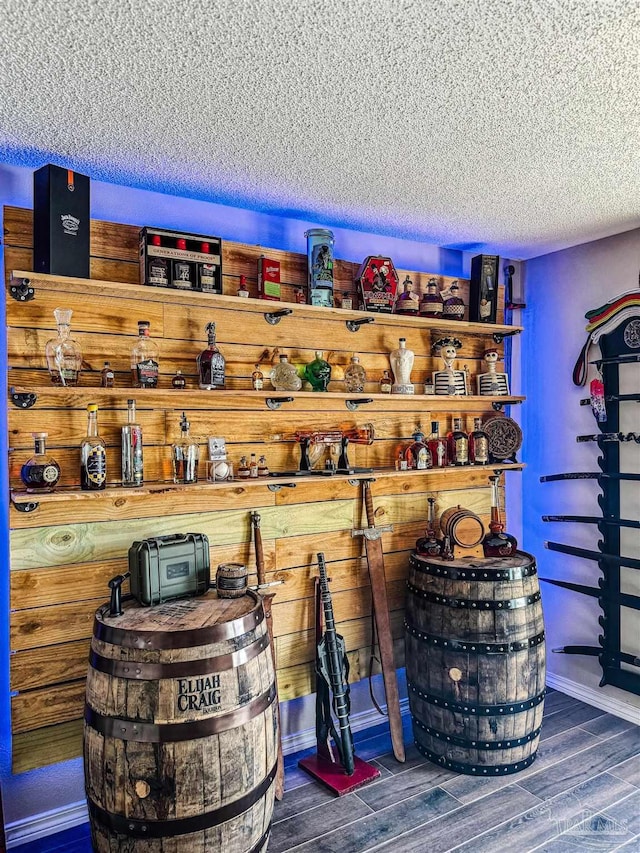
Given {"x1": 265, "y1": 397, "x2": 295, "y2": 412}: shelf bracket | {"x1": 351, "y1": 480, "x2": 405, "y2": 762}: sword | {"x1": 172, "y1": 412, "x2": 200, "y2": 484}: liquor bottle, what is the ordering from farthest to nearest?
1. {"x1": 351, "y1": 480, "x2": 405, "y2": 762}: sword
2. {"x1": 265, "y1": 397, "x2": 295, "y2": 412}: shelf bracket
3. {"x1": 172, "y1": 412, "x2": 200, "y2": 484}: liquor bottle

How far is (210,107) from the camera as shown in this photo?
72.4 inches

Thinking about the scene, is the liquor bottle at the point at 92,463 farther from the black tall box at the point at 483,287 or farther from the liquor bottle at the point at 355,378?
the black tall box at the point at 483,287

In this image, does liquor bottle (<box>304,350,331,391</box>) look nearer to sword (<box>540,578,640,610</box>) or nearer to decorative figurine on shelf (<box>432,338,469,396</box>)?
decorative figurine on shelf (<box>432,338,469,396</box>)

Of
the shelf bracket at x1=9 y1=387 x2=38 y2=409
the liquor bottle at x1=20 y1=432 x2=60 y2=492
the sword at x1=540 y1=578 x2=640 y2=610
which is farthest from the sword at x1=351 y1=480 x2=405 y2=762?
the shelf bracket at x1=9 y1=387 x2=38 y2=409

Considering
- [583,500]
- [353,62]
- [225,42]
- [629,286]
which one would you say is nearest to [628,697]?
[583,500]

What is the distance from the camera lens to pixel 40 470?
82.1 inches

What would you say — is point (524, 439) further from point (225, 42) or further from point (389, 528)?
point (225, 42)

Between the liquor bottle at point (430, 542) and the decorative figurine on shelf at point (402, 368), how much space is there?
23.9 inches

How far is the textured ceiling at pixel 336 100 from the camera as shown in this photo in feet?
4.68

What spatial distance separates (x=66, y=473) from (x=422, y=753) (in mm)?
2002

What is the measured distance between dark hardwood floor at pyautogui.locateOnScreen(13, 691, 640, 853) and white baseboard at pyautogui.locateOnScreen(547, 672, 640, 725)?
0.25 meters

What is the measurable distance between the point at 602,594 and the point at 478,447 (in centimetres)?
106

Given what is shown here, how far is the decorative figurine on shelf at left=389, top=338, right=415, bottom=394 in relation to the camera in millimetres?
2971

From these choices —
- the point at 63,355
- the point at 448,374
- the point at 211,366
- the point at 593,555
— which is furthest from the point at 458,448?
the point at 63,355
